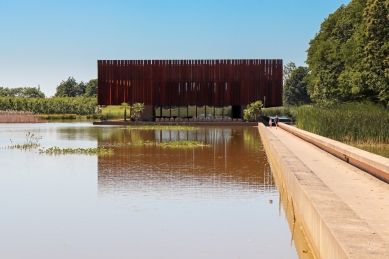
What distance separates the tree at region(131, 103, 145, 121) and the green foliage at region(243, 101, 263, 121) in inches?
444

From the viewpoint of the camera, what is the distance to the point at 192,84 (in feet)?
217

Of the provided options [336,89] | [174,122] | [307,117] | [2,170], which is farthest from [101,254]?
[174,122]

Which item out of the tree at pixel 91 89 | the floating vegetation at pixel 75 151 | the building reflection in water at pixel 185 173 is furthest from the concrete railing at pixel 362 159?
the tree at pixel 91 89

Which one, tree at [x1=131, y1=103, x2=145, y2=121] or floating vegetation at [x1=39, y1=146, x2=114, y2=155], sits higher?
tree at [x1=131, y1=103, x2=145, y2=121]

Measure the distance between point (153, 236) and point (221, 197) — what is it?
3766 mm

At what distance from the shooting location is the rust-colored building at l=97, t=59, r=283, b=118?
216 feet

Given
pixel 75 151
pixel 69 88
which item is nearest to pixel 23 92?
pixel 69 88

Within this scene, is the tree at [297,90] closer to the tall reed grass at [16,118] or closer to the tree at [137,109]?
the tree at [137,109]

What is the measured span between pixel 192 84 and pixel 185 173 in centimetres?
4991

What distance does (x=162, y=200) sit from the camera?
12.1 m

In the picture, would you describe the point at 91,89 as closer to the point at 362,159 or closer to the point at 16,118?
the point at 16,118

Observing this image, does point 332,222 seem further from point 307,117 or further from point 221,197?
point 307,117

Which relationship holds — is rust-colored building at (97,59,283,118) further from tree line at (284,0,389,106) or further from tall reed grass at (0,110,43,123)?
tall reed grass at (0,110,43,123)

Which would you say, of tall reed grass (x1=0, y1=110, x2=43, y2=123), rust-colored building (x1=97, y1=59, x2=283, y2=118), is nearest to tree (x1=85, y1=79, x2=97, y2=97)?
tall reed grass (x1=0, y1=110, x2=43, y2=123)
